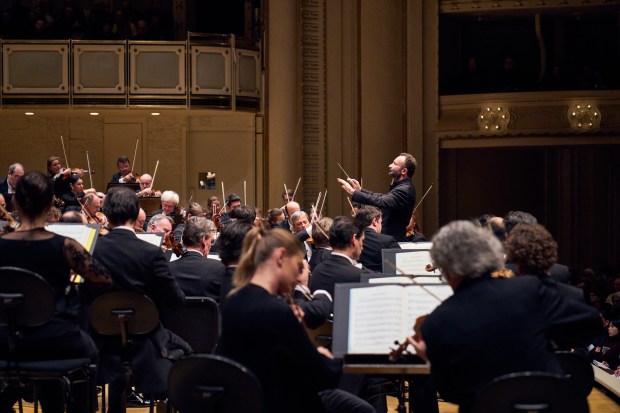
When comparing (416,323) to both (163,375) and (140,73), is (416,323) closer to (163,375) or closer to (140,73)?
(163,375)

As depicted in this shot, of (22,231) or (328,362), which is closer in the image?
(328,362)

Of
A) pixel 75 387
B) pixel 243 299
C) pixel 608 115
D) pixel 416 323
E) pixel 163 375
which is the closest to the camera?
pixel 243 299

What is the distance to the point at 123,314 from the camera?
18.0ft

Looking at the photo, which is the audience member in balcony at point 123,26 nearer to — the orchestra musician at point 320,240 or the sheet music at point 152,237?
the orchestra musician at point 320,240

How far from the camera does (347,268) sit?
20.5 feet

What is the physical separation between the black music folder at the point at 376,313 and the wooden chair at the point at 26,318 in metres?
1.35

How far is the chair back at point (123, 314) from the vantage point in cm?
547

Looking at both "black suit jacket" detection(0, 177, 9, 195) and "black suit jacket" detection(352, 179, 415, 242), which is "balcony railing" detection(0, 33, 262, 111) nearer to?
"black suit jacket" detection(0, 177, 9, 195)

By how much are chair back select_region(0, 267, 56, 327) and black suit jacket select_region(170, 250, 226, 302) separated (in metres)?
1.63

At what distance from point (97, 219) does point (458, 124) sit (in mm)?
7996

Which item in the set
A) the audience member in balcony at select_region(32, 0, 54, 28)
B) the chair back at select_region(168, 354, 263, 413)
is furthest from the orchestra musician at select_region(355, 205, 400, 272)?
the audience member in balcony at select_region(32, 0, 54, 28)

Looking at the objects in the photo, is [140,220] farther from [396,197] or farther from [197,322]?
[197,322]

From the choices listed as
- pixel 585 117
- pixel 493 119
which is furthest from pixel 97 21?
pixel 585 117

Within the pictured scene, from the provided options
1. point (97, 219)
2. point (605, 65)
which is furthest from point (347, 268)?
point (605, 65)
